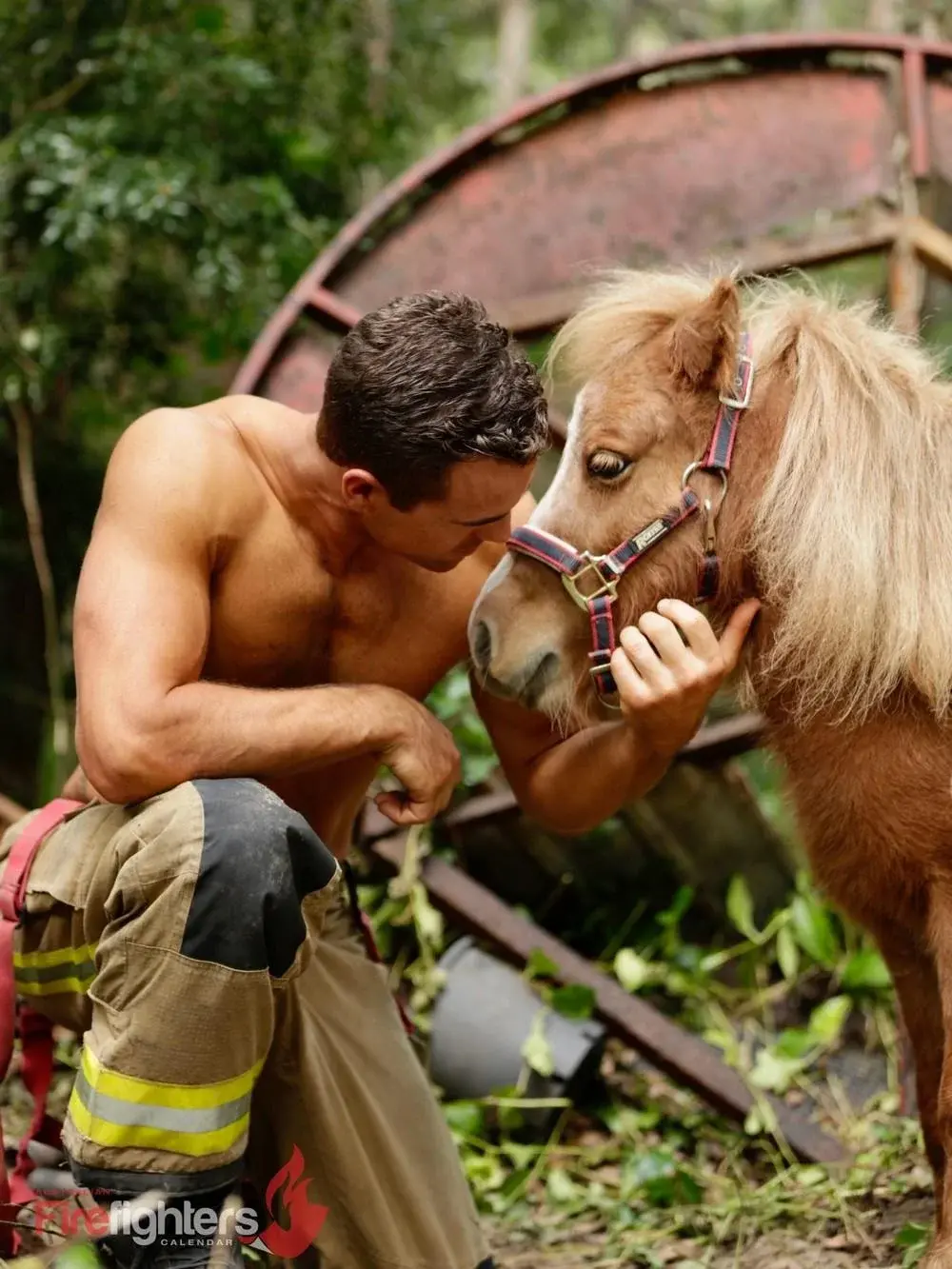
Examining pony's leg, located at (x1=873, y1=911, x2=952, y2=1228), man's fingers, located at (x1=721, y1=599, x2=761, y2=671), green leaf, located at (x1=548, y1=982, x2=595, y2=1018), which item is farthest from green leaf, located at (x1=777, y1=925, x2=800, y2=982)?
man's fingers, located at (x1=721, y1=599, x2=761, y2=671)

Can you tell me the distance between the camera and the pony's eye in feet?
8.23

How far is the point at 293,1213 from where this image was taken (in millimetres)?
2490

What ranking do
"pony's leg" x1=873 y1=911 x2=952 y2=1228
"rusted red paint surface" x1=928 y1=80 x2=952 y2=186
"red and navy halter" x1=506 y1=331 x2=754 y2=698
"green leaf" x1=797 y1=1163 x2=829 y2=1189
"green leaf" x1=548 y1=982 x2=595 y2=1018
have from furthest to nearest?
1. "rusted red paint surface" x1=928 y1=80 x2=952 y2=186
2. "green leaf" x1=548 y1=982 x2=595 y2=1018
3. "green leaf" x1=797 y1=1163 x2=829 y2=1189
4. "pony's leg" x1=873 y1=911 x2=952 y2=1228
5. "red and navy halter" x1=506 y1=331 x2=754 y2=698

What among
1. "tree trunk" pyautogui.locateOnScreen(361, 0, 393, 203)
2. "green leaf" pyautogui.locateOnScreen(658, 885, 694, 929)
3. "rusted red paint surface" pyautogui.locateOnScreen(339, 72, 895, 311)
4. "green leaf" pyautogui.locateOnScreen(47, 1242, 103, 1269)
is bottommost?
"green leaf" pyautogui.locateOnScreen(658, 885, 694, 929)

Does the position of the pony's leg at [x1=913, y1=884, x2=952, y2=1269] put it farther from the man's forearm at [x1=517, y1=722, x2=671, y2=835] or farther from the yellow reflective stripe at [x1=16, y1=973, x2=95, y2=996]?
the yellow reflective stripe at [x1=16, y1=973, x2=95, y2=996]

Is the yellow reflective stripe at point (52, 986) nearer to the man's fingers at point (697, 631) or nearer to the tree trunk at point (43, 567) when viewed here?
the man's fingers at point (697, 631)

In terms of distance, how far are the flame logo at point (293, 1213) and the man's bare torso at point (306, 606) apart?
0.68 metres

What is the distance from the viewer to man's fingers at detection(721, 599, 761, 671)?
97.3 inches

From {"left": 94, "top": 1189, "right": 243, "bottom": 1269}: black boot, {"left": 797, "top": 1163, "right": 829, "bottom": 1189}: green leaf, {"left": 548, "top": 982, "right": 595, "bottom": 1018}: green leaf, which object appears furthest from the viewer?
{"left": 548, "top": 982, "right": 595, "bottom": 1018}: green leaf

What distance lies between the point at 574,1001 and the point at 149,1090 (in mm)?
1823

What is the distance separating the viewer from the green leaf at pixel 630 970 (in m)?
3.93

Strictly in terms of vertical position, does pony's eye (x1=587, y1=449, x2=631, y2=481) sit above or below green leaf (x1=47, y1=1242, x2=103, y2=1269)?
above

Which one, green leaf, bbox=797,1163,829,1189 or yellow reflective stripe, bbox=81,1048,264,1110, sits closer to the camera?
yellow reflective stripe, bbox=81,1048,264,1110

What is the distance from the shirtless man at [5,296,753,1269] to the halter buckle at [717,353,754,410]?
15.0 inches
